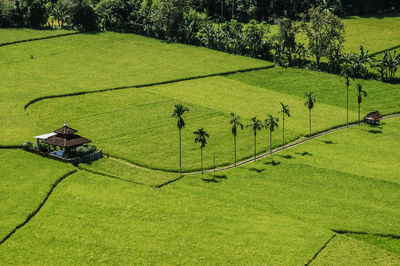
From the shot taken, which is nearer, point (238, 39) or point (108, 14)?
point (238, 39)

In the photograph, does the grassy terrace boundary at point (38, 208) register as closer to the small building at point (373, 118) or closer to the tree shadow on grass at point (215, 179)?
the tree shadow on grass at point (215, 179)

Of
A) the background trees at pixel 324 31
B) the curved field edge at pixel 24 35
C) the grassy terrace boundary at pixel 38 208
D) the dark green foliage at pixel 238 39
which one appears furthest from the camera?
the curved field edge at pixel 24 35

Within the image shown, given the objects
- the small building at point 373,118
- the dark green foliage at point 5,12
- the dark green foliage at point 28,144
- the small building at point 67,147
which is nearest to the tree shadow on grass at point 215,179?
the small building at point 67,147

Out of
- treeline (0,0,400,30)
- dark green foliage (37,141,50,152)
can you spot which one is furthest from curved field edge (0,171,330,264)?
treeline (0,0,400,30)

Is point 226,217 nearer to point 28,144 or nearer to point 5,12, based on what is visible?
point 28,144

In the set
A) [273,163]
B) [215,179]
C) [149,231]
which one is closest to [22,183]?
[149,231]
